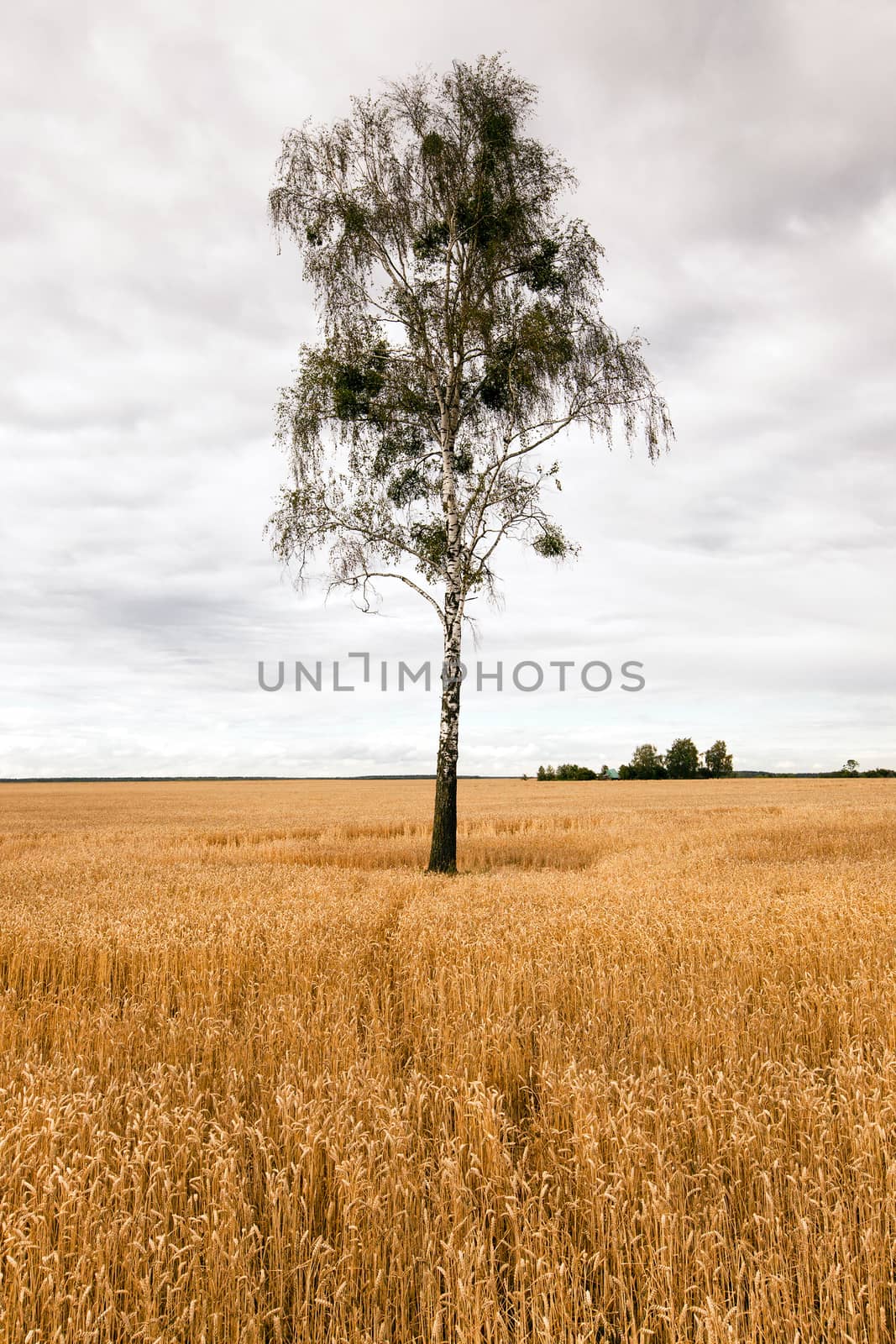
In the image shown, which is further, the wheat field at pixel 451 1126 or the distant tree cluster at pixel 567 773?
the distant tree cluster at pixel 567 773

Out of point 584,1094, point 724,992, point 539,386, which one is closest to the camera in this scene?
point 584,1094

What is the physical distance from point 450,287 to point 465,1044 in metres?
17.1

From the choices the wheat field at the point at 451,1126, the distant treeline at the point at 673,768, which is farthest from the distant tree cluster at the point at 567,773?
the wheat field at the point at 451,1126

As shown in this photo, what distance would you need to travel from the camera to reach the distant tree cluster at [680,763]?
13125cm

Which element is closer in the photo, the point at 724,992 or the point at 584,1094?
the point at 584,1094

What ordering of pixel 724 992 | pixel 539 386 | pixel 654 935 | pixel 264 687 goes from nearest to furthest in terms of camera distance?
pixel 724 992 → pixel 654 935 → pixel 539 386 → pixel 264 687

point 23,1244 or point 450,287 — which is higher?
point 450,287

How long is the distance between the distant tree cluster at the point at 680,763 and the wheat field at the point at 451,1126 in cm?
12754

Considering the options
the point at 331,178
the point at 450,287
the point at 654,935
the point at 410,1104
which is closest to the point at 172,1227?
the point at 410,1104

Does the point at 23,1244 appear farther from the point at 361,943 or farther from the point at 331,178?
the point at 331,178

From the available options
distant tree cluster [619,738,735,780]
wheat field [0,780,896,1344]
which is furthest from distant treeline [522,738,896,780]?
wheat field [0,780,896,1344]

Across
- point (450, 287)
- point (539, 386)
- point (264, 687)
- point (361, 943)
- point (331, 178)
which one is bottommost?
point (361, 943)

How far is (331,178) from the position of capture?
1716cm

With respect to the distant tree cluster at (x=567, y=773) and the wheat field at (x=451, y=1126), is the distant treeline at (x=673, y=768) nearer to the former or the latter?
the distant tree cluster at (x=567, y=773)
